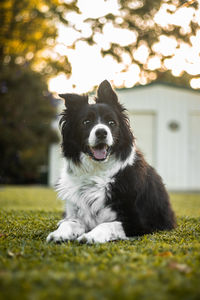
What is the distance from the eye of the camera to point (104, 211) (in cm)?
417

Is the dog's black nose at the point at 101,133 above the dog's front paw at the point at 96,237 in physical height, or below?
above

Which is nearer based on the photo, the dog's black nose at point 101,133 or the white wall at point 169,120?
the dog's black nose at point 101,133

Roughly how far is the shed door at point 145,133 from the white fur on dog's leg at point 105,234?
1331cm

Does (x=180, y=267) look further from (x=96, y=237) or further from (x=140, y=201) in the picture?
(x=140, y=201)

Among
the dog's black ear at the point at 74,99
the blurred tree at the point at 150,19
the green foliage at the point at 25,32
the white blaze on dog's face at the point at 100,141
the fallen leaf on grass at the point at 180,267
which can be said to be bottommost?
the fallen leaf on grass at the point at 180,267

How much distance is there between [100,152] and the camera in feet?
14.4

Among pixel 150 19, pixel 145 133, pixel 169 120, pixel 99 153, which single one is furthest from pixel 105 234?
pixel 169 120

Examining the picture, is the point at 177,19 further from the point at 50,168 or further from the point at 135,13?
the point at 50,168

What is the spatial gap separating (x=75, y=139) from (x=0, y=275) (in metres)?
2.44

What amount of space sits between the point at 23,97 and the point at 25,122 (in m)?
1.34

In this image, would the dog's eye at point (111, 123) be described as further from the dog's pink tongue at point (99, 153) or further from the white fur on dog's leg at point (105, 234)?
the white fur on dog's leg at point (105, 234)

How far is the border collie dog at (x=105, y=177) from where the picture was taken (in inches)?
162

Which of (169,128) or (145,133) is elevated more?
(169,128)

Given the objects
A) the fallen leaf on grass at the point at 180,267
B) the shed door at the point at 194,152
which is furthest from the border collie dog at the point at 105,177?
the shed door at the point at 194,152
